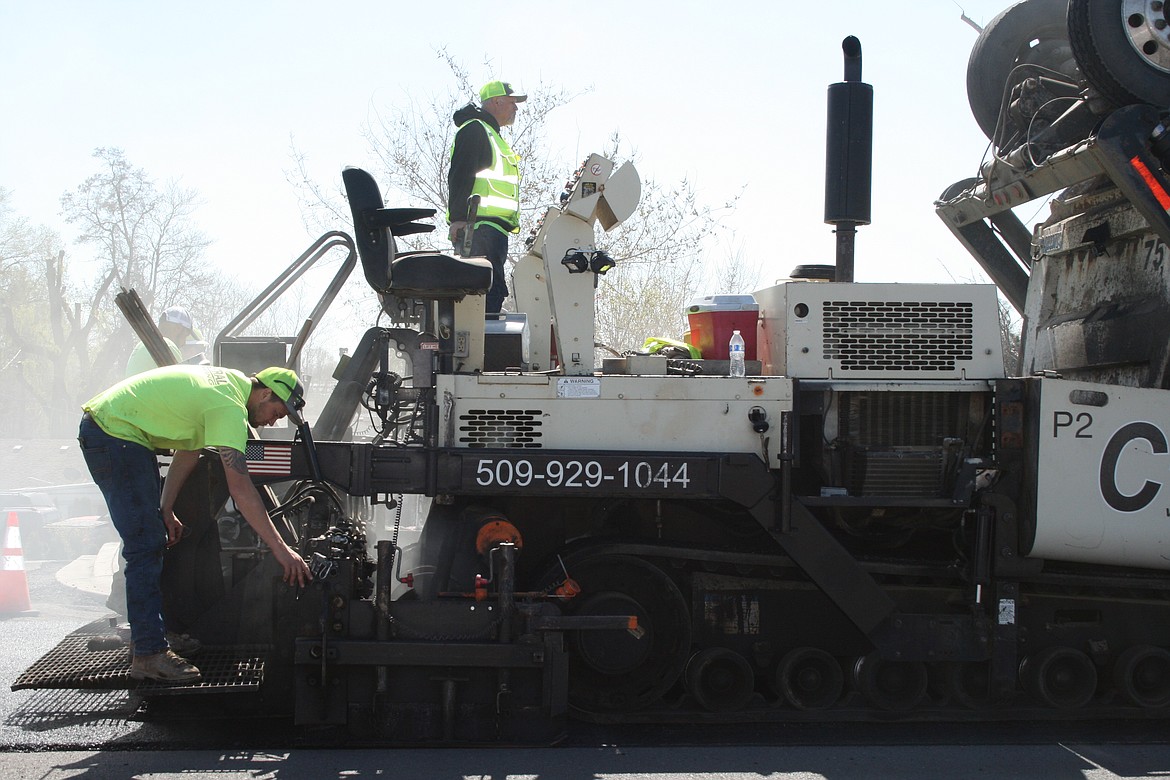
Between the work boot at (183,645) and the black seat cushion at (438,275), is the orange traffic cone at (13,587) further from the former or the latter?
the black seat cushion at (438,275)

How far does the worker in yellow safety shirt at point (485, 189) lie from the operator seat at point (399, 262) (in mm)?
633

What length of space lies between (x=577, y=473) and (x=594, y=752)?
1243 millimetres

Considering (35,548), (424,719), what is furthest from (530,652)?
(35,548)

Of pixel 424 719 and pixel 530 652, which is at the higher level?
pixel 530 652

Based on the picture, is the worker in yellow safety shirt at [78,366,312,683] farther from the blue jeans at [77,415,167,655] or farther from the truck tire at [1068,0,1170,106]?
the truck tire at [1068,0,1170,106]

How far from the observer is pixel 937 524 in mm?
5383

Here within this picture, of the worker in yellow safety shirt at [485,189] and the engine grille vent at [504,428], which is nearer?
the engine grille vent at [504,428]

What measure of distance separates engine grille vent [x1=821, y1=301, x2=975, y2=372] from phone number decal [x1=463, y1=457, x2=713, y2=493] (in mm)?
988

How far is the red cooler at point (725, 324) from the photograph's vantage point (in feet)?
17.9

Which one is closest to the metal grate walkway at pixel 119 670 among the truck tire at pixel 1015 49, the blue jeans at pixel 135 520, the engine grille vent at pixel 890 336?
the blue jeans at pixel 135 520

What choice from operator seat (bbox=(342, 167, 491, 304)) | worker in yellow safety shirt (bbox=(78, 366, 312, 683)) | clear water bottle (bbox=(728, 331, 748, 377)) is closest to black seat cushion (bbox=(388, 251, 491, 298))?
operator seat (bbox=(342, 167, 491, 304))

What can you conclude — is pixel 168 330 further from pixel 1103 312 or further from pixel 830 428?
pixel 1103 312

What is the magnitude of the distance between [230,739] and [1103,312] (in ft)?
16.4

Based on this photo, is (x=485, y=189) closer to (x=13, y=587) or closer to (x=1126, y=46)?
(x=1126, y=46)
